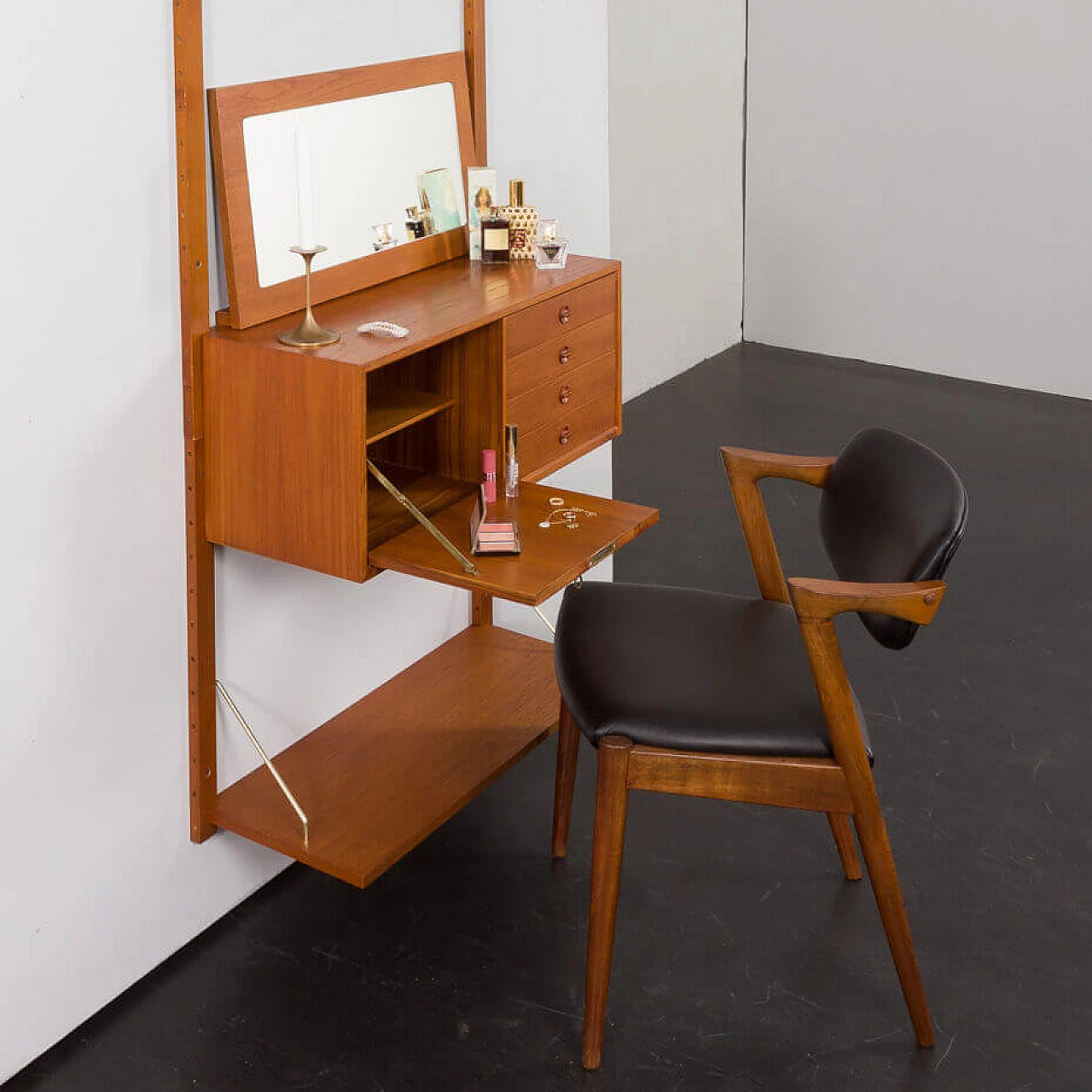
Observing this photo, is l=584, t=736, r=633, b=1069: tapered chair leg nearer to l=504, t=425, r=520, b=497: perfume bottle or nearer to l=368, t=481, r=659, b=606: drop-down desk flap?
l=368, t=481, r=659, b=606: drop-down desk flap

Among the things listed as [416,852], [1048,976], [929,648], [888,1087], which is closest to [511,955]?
[416,852]

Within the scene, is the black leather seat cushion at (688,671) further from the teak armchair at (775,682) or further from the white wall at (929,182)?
the white wall at (929,182)

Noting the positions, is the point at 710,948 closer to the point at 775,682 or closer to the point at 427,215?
the point at 775,682

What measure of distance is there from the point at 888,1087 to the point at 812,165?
4340mm

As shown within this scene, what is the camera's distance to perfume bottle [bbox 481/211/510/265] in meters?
2.83

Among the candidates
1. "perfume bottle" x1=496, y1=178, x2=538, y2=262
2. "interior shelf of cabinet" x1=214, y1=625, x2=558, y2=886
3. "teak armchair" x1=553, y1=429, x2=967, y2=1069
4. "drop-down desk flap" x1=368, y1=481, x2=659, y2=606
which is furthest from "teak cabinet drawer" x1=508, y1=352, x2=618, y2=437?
"interior shelf of cabinet" x1=214, y1=625, x2=558, y2=886

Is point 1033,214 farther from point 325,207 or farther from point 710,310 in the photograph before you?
point 325,207

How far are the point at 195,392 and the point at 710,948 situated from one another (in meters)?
1.30

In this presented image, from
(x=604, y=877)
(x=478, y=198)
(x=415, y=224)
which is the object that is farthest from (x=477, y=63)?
(x=604, y=877)

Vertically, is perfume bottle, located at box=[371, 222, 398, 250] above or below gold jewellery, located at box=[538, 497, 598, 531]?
above

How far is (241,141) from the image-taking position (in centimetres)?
237

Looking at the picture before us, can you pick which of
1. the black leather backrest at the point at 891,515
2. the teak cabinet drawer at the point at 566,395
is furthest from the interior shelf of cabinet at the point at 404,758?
the black leather backrest at the point at 891,515

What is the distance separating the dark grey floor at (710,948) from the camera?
2459mm

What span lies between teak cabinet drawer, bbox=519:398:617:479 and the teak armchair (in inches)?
10.7
